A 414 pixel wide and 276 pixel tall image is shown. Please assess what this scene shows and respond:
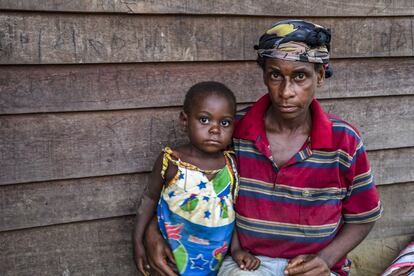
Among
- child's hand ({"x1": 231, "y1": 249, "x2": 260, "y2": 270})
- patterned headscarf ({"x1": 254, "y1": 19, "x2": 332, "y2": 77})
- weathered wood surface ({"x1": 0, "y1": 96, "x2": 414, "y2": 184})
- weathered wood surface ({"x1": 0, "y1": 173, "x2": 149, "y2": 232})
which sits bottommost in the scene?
child's hand ({"x1": 231, "y1": 249, "x2": 260, "y2": 270})

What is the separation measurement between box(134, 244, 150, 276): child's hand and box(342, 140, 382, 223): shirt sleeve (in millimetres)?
1035

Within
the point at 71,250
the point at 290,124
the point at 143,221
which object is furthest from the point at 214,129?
the point at 71,250

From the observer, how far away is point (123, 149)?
2.72m

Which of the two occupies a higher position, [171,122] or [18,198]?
[171,122]

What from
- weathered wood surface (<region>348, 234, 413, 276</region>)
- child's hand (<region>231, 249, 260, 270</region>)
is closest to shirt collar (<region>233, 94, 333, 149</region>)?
child's hand (<region>231, 249, 260, 270</region>)

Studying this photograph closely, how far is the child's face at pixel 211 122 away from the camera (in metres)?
2.46

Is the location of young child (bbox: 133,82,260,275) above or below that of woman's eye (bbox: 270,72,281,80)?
below

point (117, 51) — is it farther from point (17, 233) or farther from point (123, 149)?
point (17, 233)

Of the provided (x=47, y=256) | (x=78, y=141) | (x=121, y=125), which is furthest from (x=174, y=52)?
(x=47, y=256)

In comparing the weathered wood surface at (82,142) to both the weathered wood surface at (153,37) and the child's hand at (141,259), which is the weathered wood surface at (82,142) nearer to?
the weathered wood surface at (153,37)

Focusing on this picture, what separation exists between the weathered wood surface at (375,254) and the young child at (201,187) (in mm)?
1132

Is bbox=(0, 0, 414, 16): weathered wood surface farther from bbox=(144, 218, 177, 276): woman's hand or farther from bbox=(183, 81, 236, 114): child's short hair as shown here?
bbox=(144, 218, 177, 276): woman's hand

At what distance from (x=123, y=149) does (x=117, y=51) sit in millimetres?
515

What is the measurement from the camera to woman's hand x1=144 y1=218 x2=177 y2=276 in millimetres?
2512
